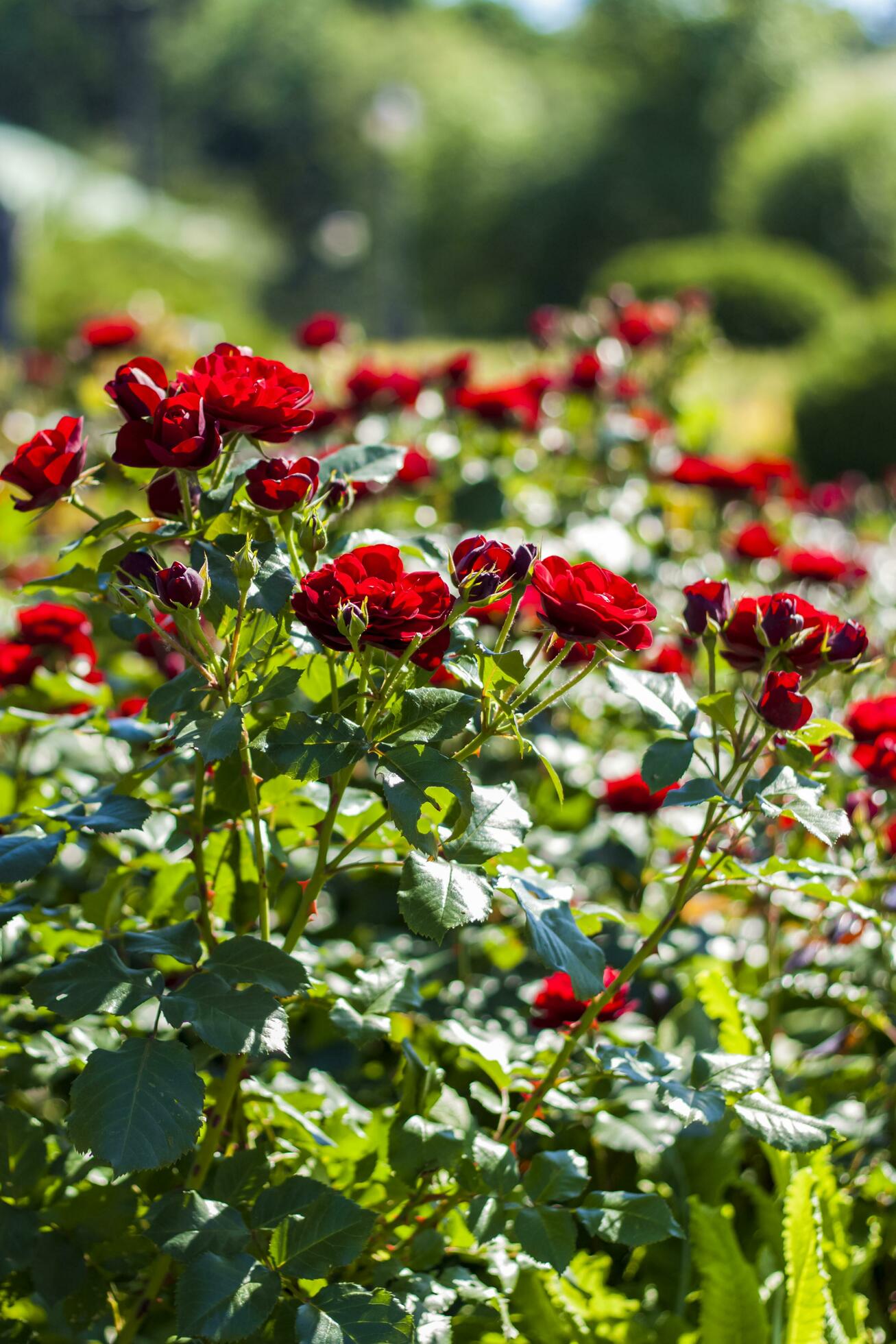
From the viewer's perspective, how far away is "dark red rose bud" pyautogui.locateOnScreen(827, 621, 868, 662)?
862 millimetres

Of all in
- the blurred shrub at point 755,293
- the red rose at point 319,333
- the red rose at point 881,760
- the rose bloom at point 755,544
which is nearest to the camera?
the red rose at point 881,760

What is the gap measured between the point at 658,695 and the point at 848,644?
0.14 m

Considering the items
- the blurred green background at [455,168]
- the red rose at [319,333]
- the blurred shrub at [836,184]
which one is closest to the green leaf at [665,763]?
the red rose at [319,333]

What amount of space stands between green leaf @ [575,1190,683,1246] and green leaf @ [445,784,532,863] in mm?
301

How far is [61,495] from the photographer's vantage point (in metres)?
0.84

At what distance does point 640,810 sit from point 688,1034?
0.25 metres

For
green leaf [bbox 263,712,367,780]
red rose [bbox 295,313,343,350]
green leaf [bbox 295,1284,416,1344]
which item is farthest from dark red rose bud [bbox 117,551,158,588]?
red rose [bbox 295,313,343,350]

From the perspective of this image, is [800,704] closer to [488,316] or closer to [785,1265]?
[785,1265]

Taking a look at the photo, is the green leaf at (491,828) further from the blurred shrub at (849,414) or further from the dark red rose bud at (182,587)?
the blurred shrub at (849,414)

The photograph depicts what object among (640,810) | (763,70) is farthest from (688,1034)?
(763,70)

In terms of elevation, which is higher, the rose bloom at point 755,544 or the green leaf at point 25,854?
the rose bloom at point 755,544

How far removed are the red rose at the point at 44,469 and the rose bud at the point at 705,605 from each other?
43 cm

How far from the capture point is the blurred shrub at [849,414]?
24.2 ft

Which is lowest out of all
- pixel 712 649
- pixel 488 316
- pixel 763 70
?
pixel 488 316
